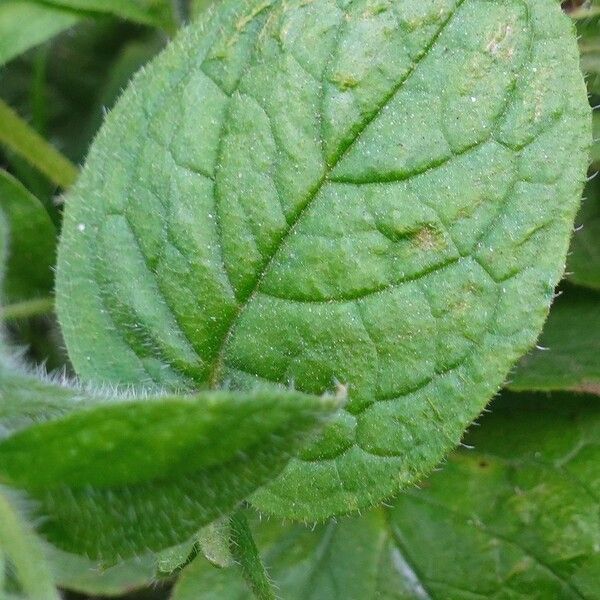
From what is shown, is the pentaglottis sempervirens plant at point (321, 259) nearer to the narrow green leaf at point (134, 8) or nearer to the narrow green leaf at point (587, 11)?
the narrow green leaf at point (587, 11)

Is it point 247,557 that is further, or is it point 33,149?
point 33,149

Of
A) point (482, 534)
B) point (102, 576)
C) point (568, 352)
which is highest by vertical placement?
point (568, 352)

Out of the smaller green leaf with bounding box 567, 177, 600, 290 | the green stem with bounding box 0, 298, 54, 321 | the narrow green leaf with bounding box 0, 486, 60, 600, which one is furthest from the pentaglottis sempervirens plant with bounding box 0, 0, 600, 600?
the green stem with bounding box 0, 298, 54, 321

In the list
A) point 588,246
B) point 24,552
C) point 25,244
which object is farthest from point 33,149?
point 588,246

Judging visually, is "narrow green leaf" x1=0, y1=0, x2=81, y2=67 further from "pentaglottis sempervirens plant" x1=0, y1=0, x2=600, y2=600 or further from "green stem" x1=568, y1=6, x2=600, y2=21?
"green stem" x1=568, y1=6, x2=600, y2=21

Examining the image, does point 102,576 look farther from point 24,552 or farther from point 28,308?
A: point 24,552

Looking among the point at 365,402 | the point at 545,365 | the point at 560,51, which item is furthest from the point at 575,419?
the point at 560,51
